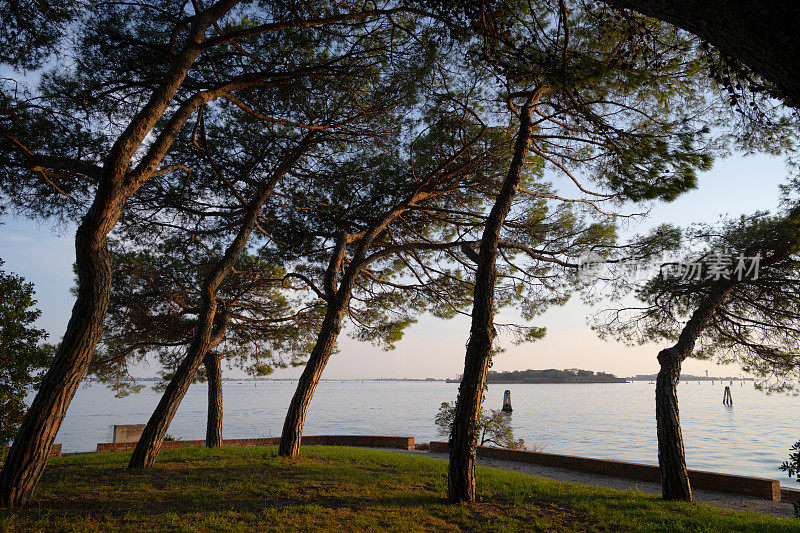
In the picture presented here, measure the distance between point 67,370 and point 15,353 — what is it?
5.78ft

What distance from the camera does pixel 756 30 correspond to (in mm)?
1693

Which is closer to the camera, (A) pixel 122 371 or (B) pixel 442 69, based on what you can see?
(B) pixel 442 69

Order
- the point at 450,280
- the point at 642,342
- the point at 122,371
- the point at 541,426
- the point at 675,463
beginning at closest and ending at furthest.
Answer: the point at 675,463, the point at 642,342, the point at 450,280, the point at 122,371, the point at 541,426

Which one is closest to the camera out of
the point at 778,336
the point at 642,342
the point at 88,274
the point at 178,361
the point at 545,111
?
the point at 88,274

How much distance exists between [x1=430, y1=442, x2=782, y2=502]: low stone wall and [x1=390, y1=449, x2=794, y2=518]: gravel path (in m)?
0.14

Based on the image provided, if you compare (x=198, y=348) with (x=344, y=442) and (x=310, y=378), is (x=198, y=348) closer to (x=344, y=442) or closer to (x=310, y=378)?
(x=310, y=378)

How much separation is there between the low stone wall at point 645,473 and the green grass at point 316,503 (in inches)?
92.9

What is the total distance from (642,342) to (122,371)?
11.5 m

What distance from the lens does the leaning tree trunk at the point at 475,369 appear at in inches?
201

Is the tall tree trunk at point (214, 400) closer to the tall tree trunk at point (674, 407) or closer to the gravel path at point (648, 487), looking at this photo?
the gravel path at point (648, 487)

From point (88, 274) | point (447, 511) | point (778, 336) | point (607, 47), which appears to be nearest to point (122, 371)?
point (88, 274)

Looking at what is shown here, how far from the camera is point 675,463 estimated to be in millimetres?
6148

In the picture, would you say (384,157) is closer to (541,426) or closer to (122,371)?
(122,371)

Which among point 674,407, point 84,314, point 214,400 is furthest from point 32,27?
point 674,407
